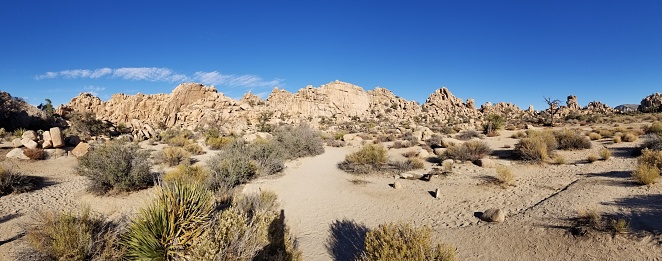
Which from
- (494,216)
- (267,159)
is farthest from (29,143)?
(494,216)

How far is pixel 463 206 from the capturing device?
7117 millimetres

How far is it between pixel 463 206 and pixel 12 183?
13.7 metres

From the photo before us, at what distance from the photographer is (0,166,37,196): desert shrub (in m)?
8.52

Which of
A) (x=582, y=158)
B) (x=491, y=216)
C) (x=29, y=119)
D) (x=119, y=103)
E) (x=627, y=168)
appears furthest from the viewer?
(x=119, y=103)

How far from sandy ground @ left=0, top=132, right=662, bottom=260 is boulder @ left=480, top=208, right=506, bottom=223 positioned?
15 cm

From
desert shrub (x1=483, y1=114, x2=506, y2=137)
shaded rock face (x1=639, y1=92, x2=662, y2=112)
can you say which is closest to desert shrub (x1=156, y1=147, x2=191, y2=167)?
desert shrub (x1=483, y1=114, x2=506, y2=137)

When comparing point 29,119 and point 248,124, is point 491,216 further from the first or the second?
point 29,119

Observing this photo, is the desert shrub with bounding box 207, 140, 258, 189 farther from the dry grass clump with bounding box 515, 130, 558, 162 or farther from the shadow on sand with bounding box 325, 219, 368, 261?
the dry grass clump with bounding box 515, 130, 558, 162

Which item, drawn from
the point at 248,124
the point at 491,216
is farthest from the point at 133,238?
the point at 248,124

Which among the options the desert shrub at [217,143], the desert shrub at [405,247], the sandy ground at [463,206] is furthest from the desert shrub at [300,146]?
the desert shrub at [405,247]

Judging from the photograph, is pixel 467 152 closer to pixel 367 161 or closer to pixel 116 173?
pixel 367 161

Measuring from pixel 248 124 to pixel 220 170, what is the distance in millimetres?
28680

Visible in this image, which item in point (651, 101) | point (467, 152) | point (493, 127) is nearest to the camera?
point (467, 152)

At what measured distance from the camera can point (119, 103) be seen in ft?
138
